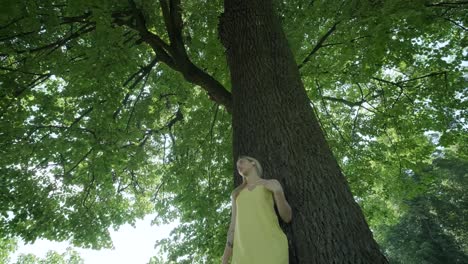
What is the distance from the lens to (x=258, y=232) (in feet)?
7.84

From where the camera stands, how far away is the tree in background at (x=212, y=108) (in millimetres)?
3203

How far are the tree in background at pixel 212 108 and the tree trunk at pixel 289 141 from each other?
2 centimetres

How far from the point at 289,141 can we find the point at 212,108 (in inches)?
245

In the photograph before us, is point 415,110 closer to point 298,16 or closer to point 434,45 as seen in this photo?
point 434,45

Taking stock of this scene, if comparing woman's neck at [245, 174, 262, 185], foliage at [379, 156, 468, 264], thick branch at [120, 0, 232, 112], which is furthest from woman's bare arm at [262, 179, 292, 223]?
foliage at [379, 156, 468, 264]

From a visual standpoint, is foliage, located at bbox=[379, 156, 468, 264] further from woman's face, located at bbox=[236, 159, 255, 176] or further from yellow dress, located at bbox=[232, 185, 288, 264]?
yellow dress, located at bbox=[232, 185, 288, 264]

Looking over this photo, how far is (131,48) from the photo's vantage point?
621 cm

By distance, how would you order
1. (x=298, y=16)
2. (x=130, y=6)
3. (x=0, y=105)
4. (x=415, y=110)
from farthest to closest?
1. (x=415, y=110)
2. (x=298, y=16)
3. (x=0, y=105)
4. (x=130, y=6)

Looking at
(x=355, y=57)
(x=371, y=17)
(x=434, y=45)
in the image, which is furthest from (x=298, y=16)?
(x=434, y=45)

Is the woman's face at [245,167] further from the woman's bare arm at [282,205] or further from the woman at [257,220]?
the woman's bare arm at [282,205]

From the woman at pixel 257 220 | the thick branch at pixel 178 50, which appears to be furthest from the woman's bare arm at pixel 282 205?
the thick branch at pixel 178 50

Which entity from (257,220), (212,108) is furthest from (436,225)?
(257,220)

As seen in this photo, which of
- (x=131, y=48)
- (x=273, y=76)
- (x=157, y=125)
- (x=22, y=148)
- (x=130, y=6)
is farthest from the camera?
(x=157, y=125)

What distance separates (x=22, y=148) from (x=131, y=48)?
3107 mm
